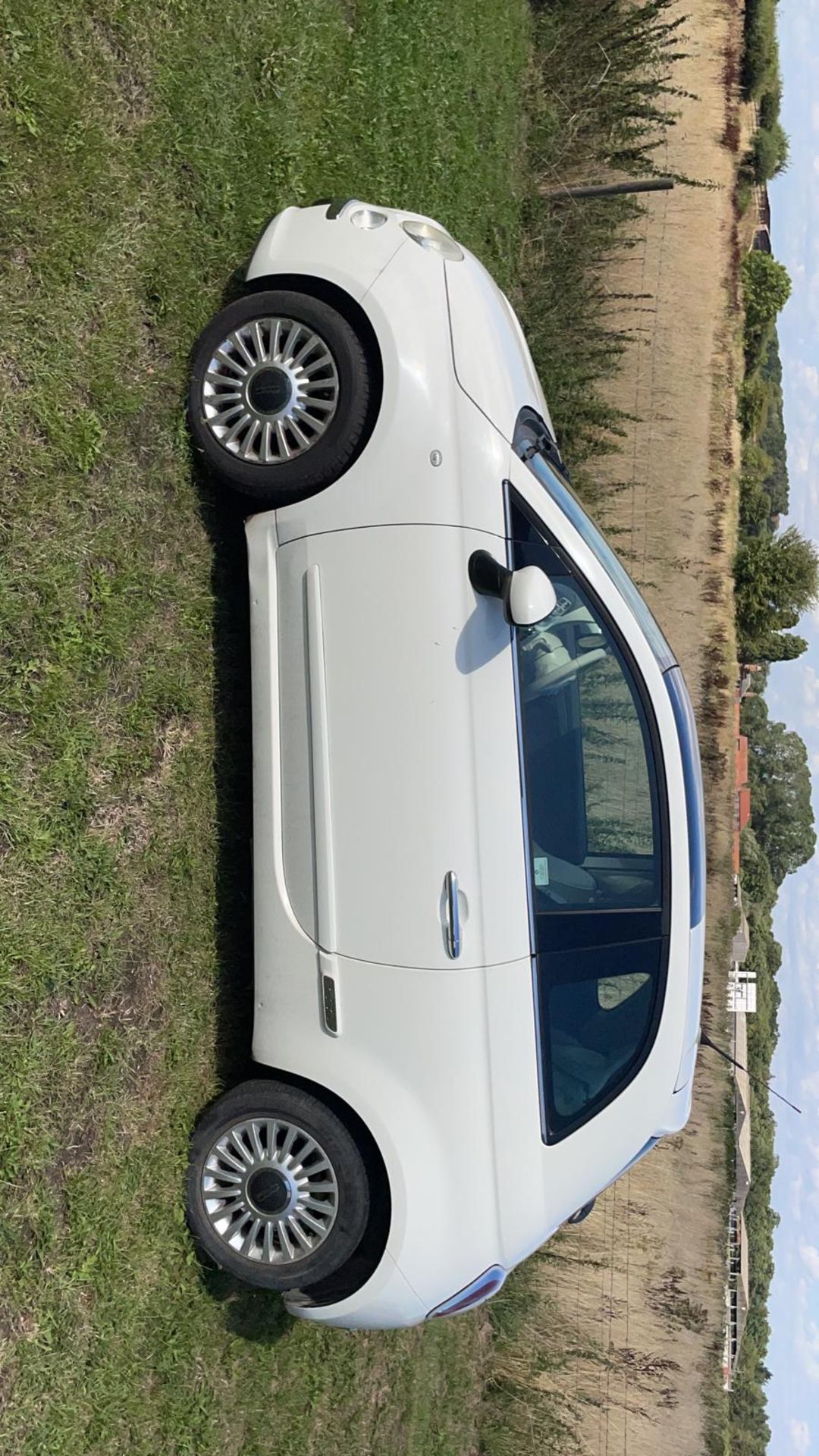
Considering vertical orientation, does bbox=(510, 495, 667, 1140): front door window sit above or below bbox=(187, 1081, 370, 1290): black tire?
above

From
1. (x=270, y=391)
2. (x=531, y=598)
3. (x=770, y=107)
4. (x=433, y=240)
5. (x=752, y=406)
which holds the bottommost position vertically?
(x=531, y=598)

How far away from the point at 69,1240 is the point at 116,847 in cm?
146

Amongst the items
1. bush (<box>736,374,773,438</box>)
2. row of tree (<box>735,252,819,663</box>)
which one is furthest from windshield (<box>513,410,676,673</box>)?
bush (<box>736,374,773,438</box>)

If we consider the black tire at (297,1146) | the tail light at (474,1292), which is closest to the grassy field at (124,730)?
the black tire at (297,1146)

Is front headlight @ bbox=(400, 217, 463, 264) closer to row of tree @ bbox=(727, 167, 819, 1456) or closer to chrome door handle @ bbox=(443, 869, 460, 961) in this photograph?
chrome door handle @ bbox=(443, 869, 460, 961)

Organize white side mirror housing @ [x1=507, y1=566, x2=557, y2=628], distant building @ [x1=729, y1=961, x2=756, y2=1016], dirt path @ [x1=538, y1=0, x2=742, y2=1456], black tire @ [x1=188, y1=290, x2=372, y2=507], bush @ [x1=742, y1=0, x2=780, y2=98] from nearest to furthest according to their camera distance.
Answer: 1. white side mirror housing @ [x1=507, y1=566, x2=557, y2=628]
2. black tire @ [x1=188, y1=290, x2=372, y2=507]
3. dirt path @ [x1=538, y1=0, x2=742, y2=1456]
4. bush @ [x1=742, y1=0, x2=780, y2=98]
5. distant building @ [x1=729, y1=961, x2=756, y2=1016]

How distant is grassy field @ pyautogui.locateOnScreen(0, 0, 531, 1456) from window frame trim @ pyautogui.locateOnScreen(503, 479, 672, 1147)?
1434 mm

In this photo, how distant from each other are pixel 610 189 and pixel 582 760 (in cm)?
627

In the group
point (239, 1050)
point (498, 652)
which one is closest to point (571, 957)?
point (498, 652)

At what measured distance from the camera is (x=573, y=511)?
4230mm

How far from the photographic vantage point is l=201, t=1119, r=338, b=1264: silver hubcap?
384 cm

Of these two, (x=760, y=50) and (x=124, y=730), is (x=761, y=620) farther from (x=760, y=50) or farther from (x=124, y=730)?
(x=124, y=730)

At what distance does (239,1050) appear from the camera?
4.54 m

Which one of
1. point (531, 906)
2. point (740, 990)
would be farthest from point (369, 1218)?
point (740, 990)
